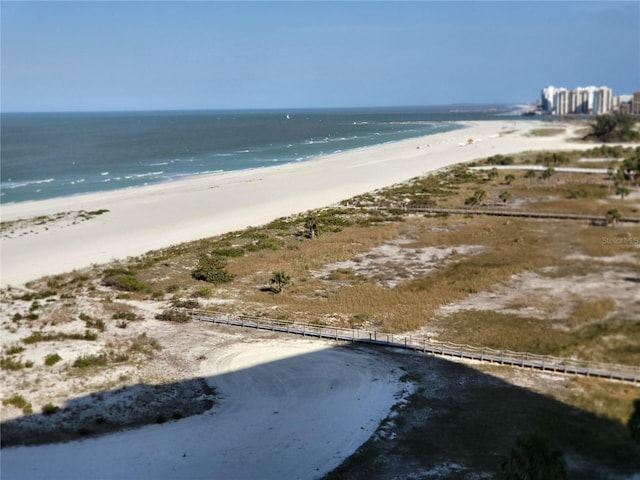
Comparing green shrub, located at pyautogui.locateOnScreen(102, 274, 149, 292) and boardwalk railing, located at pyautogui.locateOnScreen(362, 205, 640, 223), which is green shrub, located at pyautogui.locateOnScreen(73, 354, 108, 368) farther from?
boardwalk railing, located at pyautogui.locateOnScreen(362, 205, 640, 223)

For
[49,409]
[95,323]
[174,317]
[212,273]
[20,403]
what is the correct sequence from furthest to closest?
[212,273], [174,317], [95,323], [20,403], [49,409]

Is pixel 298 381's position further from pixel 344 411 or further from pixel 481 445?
pixel 481 445

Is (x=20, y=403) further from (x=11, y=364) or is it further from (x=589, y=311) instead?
(x=589, y=311)

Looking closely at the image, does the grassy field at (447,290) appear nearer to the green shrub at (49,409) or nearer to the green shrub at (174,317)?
the green shrub at (174,317)

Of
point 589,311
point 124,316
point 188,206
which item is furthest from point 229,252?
point 589,311

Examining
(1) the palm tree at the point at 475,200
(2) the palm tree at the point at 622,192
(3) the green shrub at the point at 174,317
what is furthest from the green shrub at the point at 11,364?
(2) the palm tree at the point at 622,192

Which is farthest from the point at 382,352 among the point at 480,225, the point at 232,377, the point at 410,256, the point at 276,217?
the point at 276,217
